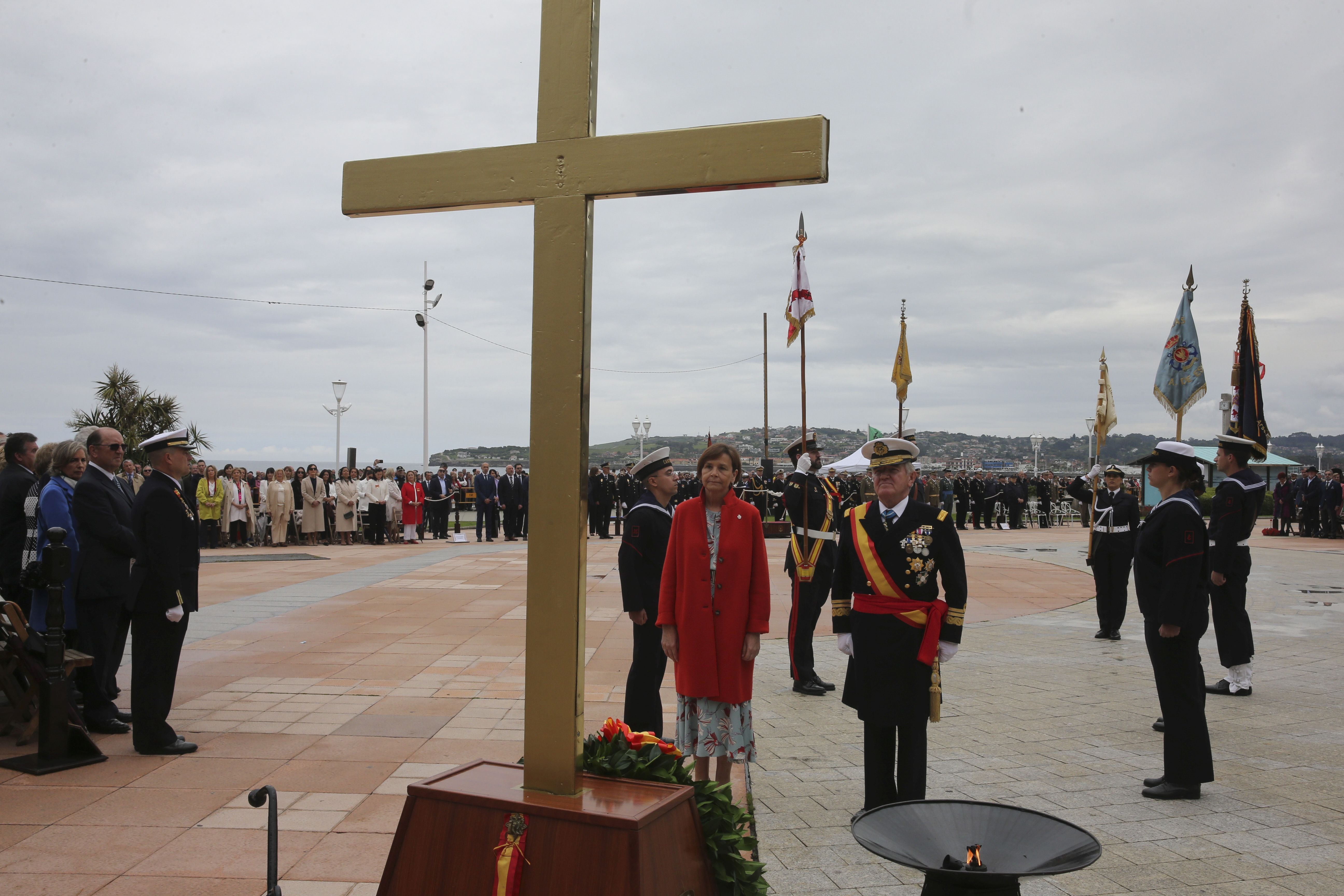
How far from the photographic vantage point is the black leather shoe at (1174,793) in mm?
4605

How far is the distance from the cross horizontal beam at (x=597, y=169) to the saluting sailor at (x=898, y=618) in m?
2.13

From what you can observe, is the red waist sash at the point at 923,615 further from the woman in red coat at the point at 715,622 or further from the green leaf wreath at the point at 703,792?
the green leaf wreath at the point at 703,792

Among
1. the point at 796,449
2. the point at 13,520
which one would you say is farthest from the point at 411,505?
the point at 13,520

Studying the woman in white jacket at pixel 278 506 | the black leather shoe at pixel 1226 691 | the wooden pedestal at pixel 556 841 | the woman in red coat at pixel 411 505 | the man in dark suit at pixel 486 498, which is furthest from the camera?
the man in dark suit at pixel 486 498

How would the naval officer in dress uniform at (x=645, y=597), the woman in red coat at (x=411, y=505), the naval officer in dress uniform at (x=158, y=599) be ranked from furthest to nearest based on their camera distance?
the woman in red coat at (x=411, y=505), the naval officer in dress uniform at (x=158, y=599), the naval officer in dress uniform at (x=645, y=597)

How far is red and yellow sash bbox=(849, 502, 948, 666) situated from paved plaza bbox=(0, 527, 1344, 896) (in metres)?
0.93

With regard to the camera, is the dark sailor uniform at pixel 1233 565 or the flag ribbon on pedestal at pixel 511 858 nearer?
the flag ribbon on pedestal at pixel 511 858

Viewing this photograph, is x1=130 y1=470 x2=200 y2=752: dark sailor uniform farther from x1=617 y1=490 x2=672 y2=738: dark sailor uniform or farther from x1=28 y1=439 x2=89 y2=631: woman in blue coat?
x1=617 y1=490 x2=672 y2=738: dark sailor uniform

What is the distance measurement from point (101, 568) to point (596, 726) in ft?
10.6

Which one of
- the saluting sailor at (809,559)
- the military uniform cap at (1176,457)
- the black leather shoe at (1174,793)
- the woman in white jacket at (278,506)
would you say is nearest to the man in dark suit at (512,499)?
the woman in white jacket at (278,506)

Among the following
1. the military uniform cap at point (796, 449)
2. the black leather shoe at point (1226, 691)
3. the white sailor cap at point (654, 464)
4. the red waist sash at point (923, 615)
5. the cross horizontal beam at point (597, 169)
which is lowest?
the black leather shoe at point (1226, 691)

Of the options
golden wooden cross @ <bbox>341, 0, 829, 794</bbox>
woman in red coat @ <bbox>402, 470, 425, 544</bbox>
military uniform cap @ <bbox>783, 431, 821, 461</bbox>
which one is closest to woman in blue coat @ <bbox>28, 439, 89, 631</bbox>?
golden wooden cross @ <bbox>341, 0, 829, 794</bbox>

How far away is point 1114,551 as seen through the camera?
31.8 ft

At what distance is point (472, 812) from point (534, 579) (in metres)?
0.60
